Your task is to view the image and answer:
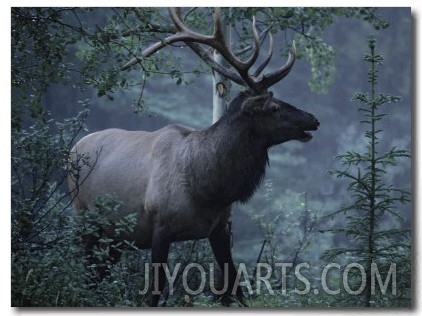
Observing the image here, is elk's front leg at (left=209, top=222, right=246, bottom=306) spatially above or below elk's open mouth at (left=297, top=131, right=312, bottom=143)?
below

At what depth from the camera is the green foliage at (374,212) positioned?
6117 millimetres

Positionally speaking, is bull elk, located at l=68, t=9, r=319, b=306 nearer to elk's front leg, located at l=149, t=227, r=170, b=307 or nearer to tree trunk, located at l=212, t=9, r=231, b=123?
elk's front leg, located at l=149, t=227, r=170, b=307

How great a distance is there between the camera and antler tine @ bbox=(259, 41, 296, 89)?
6.34 metres

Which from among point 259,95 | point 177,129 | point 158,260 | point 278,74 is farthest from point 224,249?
point 278,74

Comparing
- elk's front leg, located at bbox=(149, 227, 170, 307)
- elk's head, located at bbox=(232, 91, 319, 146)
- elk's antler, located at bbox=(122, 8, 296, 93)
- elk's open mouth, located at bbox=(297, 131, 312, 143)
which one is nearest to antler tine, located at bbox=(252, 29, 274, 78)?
elk's antler, located at bbox=(122, 8, 296, 93)

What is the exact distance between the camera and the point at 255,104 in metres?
6.37

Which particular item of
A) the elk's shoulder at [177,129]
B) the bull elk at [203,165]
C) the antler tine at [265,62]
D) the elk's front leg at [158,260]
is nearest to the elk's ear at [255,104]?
the bull elk at [203,165]

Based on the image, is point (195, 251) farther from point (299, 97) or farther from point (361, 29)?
point (361, 29)

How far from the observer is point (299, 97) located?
6.47 meters

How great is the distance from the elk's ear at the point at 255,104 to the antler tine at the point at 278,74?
7cm

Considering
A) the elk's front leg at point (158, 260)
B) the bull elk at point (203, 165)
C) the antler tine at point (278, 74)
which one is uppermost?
the antler tine at point (278, 74)

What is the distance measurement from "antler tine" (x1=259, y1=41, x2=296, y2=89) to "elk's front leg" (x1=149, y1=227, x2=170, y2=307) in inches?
→ 40.6

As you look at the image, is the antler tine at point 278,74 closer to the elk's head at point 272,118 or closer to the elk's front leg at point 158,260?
the elk's head at point 272,118
